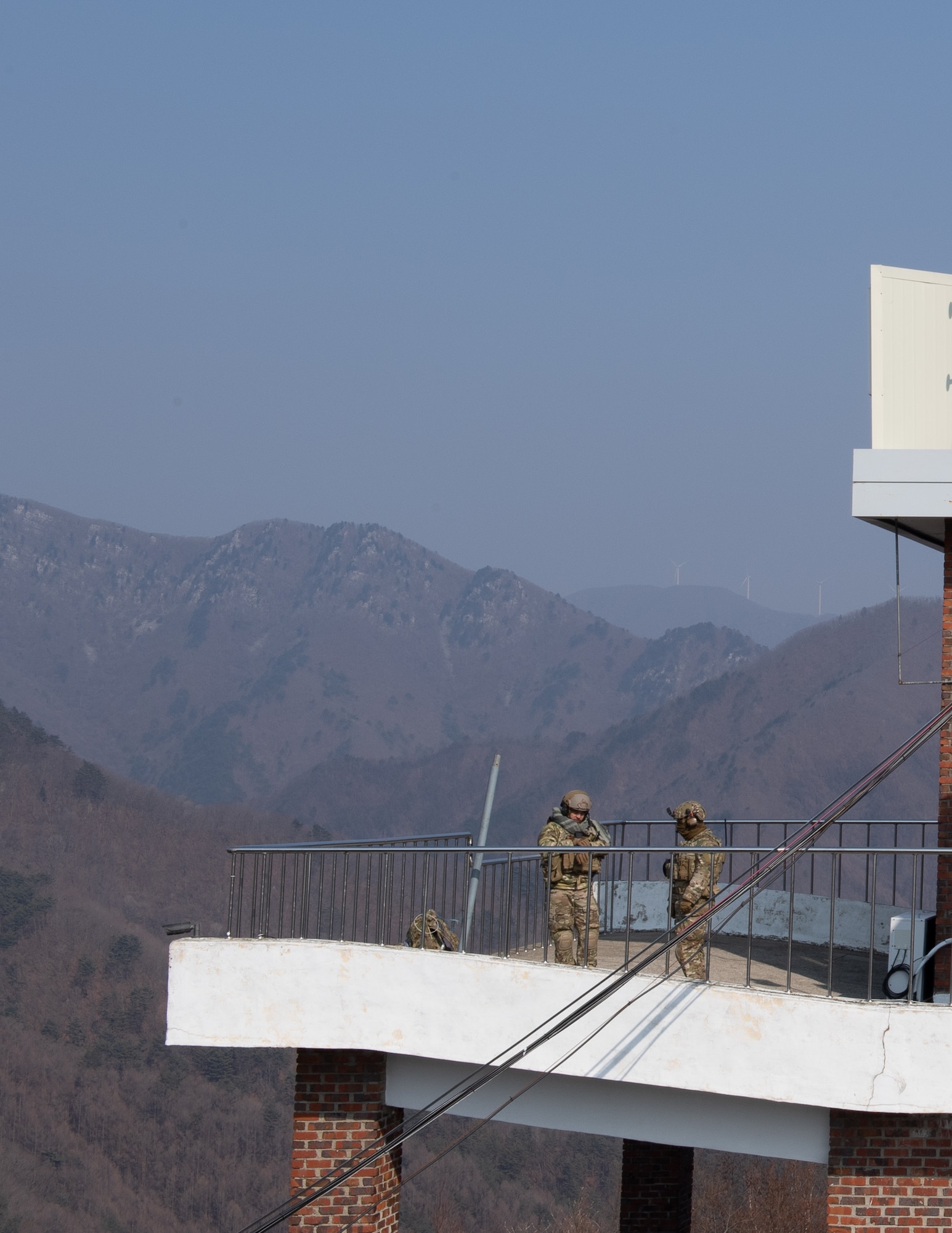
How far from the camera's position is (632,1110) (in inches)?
492

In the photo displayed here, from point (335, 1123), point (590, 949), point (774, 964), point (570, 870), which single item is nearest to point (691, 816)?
point (570, 870)

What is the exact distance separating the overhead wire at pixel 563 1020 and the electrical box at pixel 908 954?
1.00 meters

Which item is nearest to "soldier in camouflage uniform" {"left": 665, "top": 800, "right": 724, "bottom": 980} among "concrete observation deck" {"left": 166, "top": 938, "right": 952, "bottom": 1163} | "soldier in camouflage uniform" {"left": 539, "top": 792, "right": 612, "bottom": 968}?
"concrete observation deck" {"left": 166, "top": 938, "right": 952, "bottom": 1163}

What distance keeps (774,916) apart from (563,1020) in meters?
6.26

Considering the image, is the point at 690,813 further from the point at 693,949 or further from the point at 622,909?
the point at 622,909

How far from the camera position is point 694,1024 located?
11.9 metres

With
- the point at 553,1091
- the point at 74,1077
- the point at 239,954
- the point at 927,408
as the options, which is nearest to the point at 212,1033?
the point at 239,954

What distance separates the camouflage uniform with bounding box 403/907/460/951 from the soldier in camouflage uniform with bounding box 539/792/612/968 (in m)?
0.91

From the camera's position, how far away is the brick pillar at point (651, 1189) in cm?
1920

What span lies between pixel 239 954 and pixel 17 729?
5854 inches

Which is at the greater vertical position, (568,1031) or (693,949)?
(693,949)

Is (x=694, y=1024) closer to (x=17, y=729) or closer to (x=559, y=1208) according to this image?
(x=559, y=1208)

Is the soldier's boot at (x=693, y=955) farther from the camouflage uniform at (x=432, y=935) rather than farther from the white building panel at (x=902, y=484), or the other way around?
the white building panel at (x=902, y=484)

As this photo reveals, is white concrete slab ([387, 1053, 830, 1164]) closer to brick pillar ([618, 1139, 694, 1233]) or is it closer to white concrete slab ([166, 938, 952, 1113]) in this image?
Answer: white concrete slab ([166, 938, 952, 1113])
